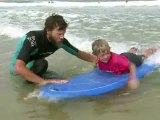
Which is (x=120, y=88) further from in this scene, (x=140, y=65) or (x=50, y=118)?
(x=50, y=118)

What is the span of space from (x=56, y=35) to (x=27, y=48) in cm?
45

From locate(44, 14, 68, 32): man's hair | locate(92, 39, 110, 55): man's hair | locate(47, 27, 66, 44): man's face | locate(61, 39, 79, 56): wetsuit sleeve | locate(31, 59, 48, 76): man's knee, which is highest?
locate(44, 14, 68, 32): man's hair

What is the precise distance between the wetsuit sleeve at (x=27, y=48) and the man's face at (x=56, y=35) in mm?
250

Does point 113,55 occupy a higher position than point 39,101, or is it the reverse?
point 113,55

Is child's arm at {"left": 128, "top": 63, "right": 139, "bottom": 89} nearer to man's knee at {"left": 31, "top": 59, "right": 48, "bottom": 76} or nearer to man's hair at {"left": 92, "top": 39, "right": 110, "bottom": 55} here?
man's hair at {"left": 92, "top": 39, "right": 110, "bottom": 55}

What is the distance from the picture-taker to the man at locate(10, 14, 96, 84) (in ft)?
13.6

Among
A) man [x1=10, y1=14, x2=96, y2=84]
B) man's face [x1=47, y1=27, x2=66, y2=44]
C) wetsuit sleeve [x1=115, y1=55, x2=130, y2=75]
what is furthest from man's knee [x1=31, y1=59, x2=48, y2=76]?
wetsuit sleeve [x1=115, y1=55, x2=130, y2=75]

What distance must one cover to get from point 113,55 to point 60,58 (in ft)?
6.57

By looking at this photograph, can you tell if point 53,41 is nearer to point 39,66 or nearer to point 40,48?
point 40,48

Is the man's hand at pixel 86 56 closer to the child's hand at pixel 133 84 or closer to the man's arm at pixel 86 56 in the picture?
the man's arm at pixel 86 56

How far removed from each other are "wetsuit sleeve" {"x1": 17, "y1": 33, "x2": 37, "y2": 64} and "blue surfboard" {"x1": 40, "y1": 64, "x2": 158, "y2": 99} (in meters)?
0.47

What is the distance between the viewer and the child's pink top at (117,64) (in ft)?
14.9

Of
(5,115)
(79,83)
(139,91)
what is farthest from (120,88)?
(5,115)

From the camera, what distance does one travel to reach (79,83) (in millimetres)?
4434
